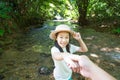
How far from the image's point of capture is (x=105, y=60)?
20.1 feet

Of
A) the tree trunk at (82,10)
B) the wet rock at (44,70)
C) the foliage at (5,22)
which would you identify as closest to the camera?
the wet rock at (44,70)

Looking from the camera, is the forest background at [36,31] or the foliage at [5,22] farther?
the foliage at [5,22]

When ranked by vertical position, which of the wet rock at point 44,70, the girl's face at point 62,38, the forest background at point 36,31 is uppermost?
the girl's face at point 62,38

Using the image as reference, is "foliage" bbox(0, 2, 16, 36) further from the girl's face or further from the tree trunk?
the girl's face

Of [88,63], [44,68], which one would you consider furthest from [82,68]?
[44,68]

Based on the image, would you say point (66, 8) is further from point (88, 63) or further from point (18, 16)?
point (88, 63)

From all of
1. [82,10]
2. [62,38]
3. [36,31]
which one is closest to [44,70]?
[62,38]

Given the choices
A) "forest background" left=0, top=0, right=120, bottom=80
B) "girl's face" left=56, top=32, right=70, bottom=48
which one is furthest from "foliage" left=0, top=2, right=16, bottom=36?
"girl's face" left=56, top=32, right=70, bottom=48

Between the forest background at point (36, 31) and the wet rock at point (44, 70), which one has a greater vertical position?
the forest background at point (36, 31)

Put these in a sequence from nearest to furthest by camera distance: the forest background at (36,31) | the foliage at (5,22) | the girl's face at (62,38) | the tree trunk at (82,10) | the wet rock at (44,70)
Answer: the girl's face at (62,38), the wet rock at (44,70), the forest background at (36,31), the foliage at (5,22), the tree trunk at (82,10)

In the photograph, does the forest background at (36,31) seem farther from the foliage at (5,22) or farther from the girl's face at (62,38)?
the girl's face at (62,38)

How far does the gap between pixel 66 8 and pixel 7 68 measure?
11.2 meters

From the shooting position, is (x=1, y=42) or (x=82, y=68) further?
(x=1, y=42)

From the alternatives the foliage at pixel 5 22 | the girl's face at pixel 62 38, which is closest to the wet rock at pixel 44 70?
the foliage at pixel 5 22
